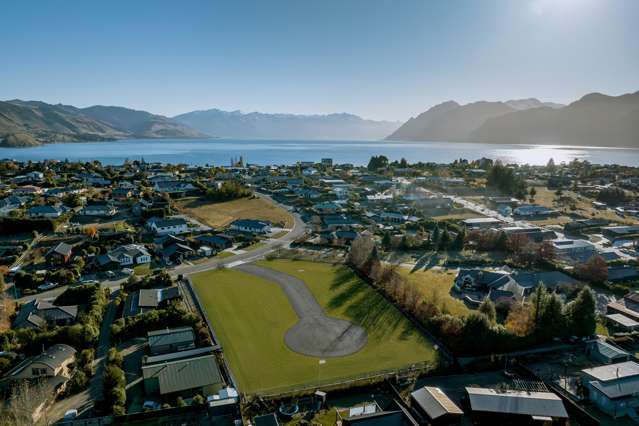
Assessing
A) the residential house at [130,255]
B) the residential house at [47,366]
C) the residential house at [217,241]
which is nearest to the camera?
the residential house at [47,366]

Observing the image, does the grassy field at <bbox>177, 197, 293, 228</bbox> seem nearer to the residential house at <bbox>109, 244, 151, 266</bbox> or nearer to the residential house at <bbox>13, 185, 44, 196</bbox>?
the residential house at <bbox>109, 244, 151, 266</bbox>

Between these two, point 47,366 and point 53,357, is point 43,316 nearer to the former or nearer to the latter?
point 53,357

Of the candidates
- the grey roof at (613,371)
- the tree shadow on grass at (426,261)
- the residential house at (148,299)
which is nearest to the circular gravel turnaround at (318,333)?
the residential house at (148,299)

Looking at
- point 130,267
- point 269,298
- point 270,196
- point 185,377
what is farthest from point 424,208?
point 185,377

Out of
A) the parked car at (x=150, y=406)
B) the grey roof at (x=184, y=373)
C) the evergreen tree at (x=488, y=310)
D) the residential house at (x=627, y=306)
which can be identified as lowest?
the parked car at (x=150, y=406)

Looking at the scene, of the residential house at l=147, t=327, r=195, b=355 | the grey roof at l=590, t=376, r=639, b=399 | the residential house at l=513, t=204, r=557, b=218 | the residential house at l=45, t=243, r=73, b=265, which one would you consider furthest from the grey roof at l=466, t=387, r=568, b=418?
the residential house at l=513, t=204, r=557, b=218

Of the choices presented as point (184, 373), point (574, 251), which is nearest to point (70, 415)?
point (184, 373)

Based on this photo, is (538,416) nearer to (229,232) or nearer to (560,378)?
(560,378)

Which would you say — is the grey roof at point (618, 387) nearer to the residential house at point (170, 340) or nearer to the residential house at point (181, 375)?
the residential house at point (181, 375)
